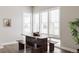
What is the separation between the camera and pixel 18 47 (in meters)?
2.88

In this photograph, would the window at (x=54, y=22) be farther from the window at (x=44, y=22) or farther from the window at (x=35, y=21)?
the window at (x=35, y=21)

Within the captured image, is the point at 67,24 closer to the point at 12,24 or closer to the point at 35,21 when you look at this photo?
the point at 35,21

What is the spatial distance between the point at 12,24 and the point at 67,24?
4.88 ft

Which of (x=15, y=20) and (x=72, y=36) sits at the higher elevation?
(x=15, y=20)

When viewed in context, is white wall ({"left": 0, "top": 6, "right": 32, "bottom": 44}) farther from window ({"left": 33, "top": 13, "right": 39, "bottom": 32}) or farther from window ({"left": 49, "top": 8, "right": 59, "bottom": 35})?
window ({"left": 49, "top": 8, "right": 59, "bottom": 35})

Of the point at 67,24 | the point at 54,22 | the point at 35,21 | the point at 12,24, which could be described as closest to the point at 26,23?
the point at 35,21

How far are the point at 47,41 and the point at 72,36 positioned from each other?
684 mm

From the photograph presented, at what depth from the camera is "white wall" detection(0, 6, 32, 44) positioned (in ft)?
9.28

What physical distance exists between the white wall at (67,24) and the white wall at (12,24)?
35.1 inches

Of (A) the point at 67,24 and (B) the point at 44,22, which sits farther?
(B) the point at 44,22

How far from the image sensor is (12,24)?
2988 mm

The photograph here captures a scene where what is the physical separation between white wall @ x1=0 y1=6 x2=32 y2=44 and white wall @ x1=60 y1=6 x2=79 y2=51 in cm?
89
